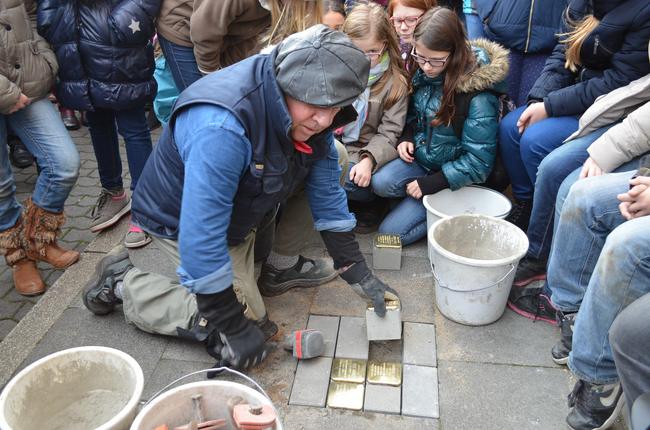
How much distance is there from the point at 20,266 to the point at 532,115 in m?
3.01

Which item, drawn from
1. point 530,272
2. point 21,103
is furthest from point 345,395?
point 21,103

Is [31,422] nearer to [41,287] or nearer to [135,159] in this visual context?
[41,287]

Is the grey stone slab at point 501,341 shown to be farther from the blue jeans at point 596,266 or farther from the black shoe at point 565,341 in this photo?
the blue jeans at point 596,266

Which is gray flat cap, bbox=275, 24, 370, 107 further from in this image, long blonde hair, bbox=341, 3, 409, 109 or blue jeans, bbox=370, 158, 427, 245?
blue jeans, bbox=370, 158, 427, 245

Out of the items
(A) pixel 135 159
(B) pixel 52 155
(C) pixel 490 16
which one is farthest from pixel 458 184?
(B) pixel 52 155

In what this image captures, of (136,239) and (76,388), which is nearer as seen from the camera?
(76,388)

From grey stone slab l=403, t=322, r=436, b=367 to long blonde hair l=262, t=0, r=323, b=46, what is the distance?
1.66 m

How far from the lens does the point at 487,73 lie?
315 centimetres

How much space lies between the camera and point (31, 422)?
1890 millimetres

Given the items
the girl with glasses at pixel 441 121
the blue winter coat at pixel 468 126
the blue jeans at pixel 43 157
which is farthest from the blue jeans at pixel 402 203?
the blue jeans at pixel 43 157

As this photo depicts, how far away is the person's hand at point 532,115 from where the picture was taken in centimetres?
315

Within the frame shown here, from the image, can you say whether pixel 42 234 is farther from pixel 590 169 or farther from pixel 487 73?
pixel 590 169

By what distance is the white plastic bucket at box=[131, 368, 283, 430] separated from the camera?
1.71m

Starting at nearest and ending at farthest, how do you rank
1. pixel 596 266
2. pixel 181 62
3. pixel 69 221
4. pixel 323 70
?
pixel 323 70, pixel 596 266, pixel 181 62, pixel 69 221
